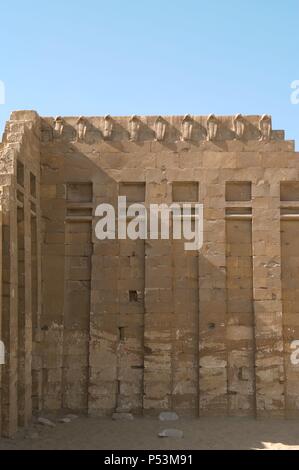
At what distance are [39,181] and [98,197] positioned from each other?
168 cm

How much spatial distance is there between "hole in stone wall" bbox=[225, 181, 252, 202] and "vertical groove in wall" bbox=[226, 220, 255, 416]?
0.66 m

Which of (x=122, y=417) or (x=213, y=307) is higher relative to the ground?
(x=213, y=307)

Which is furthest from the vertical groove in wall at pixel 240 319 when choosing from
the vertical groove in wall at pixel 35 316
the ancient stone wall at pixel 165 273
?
the vertical groove in wall at pixel 35 316

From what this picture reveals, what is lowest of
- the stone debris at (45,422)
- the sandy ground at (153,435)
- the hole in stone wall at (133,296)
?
the sandy ground at (153,435)

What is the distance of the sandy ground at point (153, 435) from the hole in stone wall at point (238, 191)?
5.88 metres

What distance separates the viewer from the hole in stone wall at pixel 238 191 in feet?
53.3

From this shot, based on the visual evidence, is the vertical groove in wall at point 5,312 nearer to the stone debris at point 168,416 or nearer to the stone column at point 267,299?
the stone debris at point 168,416

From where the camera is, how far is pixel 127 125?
54.1 feet

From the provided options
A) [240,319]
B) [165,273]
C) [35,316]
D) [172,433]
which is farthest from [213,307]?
[35,316]

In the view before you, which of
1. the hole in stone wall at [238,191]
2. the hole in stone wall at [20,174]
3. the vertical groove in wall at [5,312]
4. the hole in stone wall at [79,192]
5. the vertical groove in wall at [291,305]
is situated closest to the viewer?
the vertical groove in wall at [5,312]

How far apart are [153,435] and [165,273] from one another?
4.26m

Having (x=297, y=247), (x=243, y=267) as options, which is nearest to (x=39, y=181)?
(x=243, y=267)

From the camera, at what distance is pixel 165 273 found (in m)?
15.8

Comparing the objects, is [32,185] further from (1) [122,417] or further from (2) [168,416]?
(2) [168,416]
